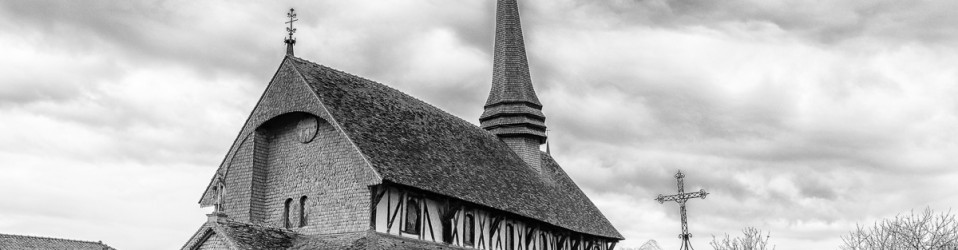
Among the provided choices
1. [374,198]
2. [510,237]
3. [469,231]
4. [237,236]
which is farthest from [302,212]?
[510,237]

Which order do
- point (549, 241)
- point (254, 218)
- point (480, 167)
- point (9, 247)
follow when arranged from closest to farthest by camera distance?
point (254, 218) → point (480, 167) → point (549, 241) → point (9, 247)

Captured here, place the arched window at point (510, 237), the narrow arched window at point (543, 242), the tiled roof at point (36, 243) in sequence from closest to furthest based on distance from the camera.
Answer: the arched window at point (510, 237) < the narrow arched window at point (543, 242) < the tiled roof at point (36, 243)

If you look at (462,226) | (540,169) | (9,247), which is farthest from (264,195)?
A: (9,247)

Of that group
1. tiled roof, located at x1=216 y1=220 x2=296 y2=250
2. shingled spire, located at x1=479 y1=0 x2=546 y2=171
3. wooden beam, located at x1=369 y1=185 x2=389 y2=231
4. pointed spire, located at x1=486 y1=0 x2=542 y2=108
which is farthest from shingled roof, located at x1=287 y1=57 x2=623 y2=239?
pointed spire, located at x1=486 y1=0 x2=542 y2=108

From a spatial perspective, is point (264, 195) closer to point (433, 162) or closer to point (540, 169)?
point (433, 162)

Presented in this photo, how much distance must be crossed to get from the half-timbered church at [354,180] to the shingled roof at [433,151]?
0.22 ft

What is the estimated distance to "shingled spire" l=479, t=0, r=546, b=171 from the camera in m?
46.7

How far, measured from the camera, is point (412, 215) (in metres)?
30.3

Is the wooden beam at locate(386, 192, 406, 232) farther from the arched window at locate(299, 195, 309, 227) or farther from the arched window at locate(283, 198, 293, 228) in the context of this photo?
the arched window at locate(283, 198, 293, 228)

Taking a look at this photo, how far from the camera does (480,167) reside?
36.5 meters

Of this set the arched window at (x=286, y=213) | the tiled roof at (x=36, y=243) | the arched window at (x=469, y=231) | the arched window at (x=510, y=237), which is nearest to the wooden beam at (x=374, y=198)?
the arched window at (x=286, y=213)

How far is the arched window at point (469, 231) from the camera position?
32719mm

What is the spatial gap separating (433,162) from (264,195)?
5686 mm

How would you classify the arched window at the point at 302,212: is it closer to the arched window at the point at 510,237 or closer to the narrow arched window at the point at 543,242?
the arched window at the point at 510,237
